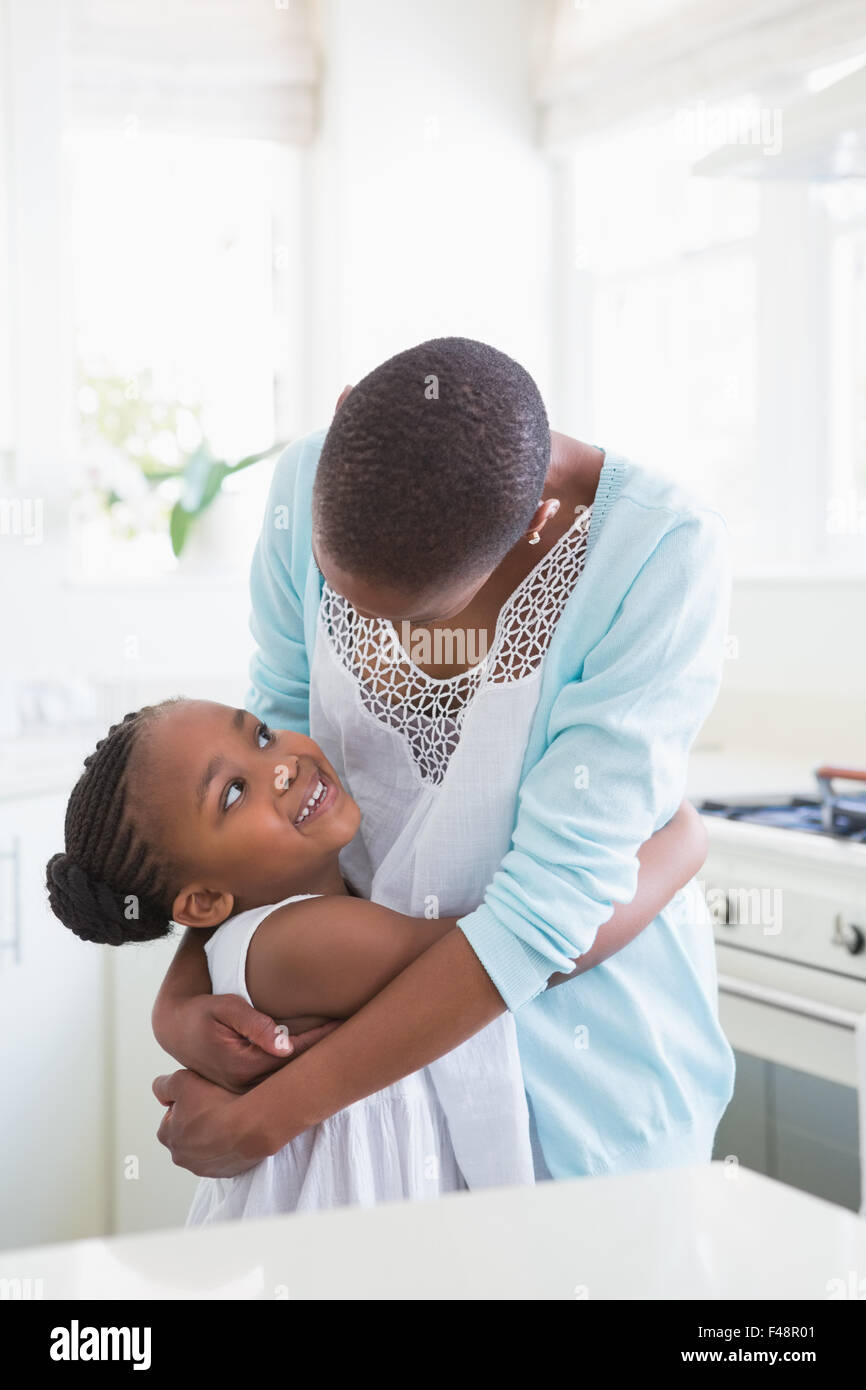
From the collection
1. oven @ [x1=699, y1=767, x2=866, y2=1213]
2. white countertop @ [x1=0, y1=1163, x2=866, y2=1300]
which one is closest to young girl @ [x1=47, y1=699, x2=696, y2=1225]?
white countertop @ [x1=0, y1=1163, x2=866, y2=1300]

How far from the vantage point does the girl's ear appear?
1.08 m

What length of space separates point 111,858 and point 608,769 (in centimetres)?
41

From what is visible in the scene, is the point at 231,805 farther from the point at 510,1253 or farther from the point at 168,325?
the point at 168,325

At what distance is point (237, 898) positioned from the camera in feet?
3.65

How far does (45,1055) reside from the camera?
2.22m

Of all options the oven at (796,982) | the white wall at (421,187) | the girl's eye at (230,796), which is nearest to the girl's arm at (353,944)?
the girl's eye at (230,796)

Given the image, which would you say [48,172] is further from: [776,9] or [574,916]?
[574,916]

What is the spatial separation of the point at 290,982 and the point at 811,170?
1258 mm

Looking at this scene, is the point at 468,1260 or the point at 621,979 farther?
the point at 621,979

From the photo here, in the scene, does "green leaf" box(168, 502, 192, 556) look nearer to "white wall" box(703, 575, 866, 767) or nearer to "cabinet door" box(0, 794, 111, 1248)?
"cabinet door" box(0, 794, 111, 1248)

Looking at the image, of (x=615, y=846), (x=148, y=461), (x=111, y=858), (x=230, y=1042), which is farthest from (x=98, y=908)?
(x=148, y=461)

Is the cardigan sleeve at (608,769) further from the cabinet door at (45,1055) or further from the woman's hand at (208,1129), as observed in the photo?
the cabinet door at (45,1055)

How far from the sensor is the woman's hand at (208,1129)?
90 centimetres

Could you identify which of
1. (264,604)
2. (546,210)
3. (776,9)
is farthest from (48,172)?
(264,604)
